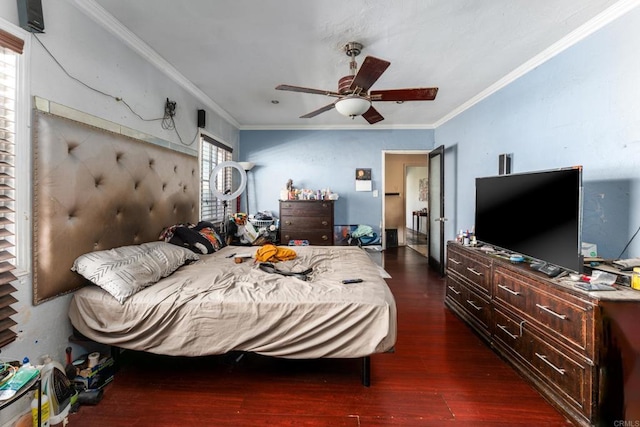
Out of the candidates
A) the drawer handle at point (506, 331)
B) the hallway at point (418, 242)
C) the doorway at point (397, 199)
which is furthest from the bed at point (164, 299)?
the doorway at point (397, 199)

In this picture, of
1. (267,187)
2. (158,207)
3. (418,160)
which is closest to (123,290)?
(158,207)

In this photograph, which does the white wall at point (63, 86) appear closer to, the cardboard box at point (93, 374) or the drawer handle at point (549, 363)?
the cardboard box at point (93, 374)

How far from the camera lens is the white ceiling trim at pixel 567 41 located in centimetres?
178

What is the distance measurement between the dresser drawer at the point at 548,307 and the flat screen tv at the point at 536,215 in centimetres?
21

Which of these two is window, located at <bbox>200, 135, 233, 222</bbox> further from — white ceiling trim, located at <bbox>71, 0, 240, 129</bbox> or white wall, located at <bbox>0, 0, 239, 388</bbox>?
white wall, located at <bbox>0, 0, 239, 388</bbox>

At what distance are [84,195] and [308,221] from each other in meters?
3.02

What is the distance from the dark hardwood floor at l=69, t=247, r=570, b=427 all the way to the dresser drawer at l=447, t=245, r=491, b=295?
0.50 metres

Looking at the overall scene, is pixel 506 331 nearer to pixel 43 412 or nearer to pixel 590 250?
pixel 590 250

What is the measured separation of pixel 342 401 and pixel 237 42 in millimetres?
2713

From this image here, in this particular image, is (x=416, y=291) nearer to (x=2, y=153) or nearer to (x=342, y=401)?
(x=342, y=401)

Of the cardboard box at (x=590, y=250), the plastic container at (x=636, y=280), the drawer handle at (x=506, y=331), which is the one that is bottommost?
the drawer handle at (x=506, y=331)

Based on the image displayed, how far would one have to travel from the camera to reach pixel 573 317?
1460 millimetres

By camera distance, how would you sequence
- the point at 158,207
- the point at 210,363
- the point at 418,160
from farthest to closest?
the point at 418,160
the point at 158,207
the point at 210,363

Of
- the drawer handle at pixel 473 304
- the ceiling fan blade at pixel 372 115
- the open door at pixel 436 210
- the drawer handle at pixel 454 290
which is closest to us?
the drawer handle at pixel 473 304
